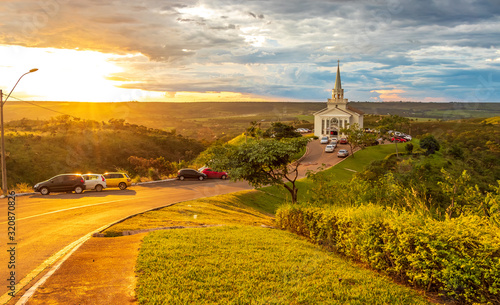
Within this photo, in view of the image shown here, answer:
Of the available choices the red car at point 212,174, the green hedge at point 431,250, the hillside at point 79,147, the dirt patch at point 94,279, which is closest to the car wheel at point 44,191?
the red car at point 212,174

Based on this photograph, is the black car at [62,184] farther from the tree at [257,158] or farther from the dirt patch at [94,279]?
the dirt patch at [94,279]

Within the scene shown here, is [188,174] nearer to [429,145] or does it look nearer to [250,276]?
[250,276]

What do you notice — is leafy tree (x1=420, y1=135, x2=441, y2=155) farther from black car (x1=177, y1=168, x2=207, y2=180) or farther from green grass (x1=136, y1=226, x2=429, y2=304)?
green grass (x1=136, y1=226, x2=429, y2=304)

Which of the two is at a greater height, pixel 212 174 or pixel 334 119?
pixel 334 119

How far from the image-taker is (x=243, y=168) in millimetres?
18547

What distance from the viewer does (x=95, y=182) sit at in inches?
1162

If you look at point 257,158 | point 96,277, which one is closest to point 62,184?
point 257,158

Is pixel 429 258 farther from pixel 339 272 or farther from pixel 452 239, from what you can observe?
pixel 339 272

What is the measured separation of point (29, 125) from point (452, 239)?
85798mm

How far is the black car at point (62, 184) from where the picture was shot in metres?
26.5

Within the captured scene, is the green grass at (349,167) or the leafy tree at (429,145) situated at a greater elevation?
the leafy tree at (429,145)

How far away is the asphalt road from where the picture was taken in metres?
10.1

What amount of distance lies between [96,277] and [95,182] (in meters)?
23.3

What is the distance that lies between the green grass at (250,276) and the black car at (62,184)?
769 inches
